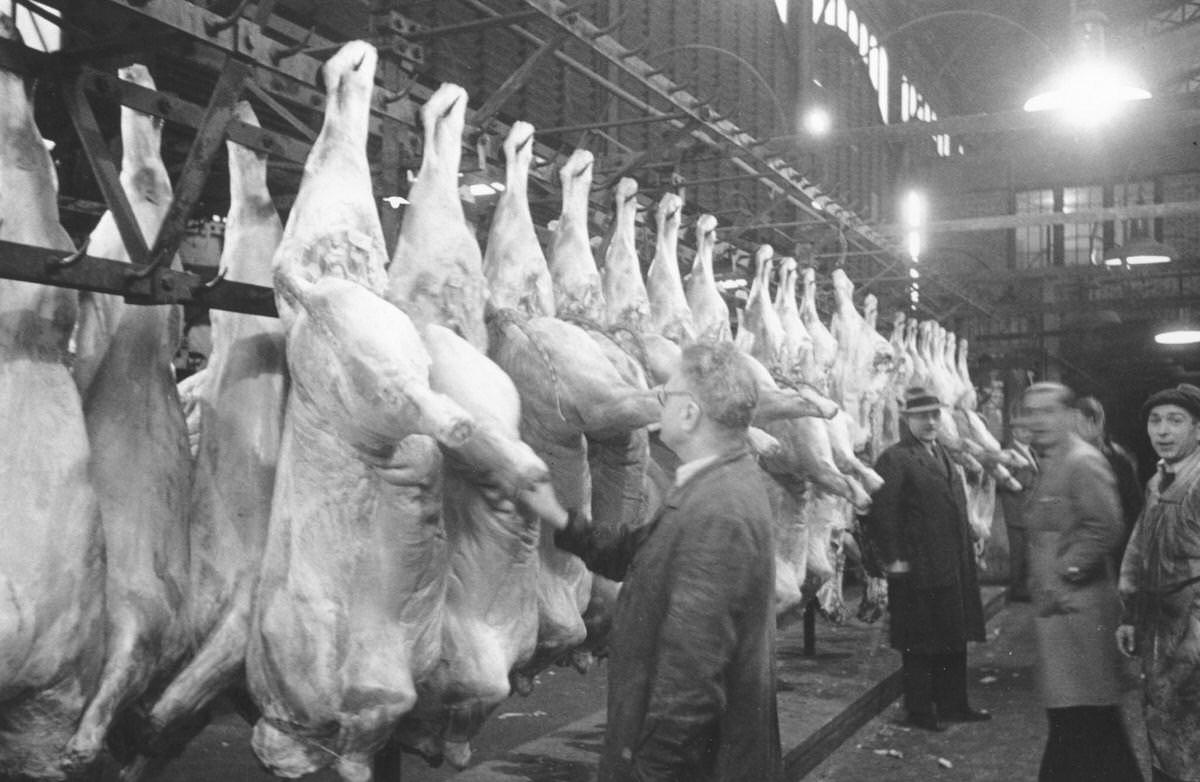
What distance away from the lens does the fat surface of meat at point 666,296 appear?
551cm

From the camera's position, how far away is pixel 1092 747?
4391 millimetres

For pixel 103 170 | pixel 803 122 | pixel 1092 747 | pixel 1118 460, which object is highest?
pixel 803 122

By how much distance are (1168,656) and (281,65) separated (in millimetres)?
3977

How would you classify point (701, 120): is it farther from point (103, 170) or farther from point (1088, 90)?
point (103, 170)

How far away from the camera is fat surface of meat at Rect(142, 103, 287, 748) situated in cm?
300

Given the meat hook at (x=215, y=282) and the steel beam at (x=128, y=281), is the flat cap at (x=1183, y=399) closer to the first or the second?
the steel beam at (x=128, y=281)

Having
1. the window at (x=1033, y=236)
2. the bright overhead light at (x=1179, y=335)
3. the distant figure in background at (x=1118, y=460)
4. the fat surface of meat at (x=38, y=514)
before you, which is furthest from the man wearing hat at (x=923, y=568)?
the window at (x=1033, y=236)

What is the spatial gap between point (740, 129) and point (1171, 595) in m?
3.38

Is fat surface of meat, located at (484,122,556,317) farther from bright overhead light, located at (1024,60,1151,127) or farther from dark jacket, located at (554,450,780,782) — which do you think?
bright overhead light, located at (1024,60,1151,127)

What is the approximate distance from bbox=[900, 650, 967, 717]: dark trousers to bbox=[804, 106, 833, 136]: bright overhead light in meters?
5.99

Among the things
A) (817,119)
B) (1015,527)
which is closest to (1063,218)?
(817,119)

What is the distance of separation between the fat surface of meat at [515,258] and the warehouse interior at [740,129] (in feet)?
0.47

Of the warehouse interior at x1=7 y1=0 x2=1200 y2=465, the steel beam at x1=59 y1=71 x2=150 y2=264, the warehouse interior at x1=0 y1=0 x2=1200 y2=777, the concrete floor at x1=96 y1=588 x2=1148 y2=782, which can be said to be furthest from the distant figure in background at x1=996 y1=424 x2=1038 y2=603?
the steel beam at x1=59 y1=71 x2=150 y2=264

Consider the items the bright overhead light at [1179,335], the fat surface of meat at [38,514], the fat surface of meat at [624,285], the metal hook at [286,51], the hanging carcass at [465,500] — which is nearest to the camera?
the fat surface of meat at [38,514]
